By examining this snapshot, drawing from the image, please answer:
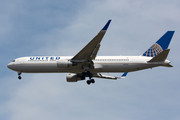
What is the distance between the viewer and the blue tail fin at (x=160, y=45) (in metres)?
35.9

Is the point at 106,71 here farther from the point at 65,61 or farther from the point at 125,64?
the point at 65,61

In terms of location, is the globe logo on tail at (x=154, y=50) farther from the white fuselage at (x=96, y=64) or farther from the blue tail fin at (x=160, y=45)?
the white fuselage at (x=96, y=64)

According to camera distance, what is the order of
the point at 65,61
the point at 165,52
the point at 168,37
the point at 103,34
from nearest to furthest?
1. the point at 103,34
2. the point at 165,52
3. the point at 65,61
4. the point at 168,37

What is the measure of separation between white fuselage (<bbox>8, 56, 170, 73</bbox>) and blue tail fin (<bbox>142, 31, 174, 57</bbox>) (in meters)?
1.46

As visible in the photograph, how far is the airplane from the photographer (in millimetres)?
33219

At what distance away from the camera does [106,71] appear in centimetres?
3516

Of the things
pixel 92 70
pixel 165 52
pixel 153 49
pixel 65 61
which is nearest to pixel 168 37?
pixel 153 49

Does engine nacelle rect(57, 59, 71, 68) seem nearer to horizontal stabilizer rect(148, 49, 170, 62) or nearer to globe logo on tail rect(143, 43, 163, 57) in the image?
globe logo on tail rect(143, 43, 163, 57)

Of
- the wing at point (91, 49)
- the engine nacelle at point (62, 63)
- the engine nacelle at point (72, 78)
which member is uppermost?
the wing at point (91, 49)

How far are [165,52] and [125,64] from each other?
5203 millimetres

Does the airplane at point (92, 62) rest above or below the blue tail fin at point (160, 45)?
below

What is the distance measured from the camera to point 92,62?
34406 mm

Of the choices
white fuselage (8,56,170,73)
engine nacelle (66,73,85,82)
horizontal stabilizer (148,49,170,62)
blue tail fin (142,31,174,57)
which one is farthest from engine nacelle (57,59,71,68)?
horizontal stabilizer (148,49,170,62)

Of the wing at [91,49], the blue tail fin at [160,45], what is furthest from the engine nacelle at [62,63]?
the blue tail fin at [160,45]
